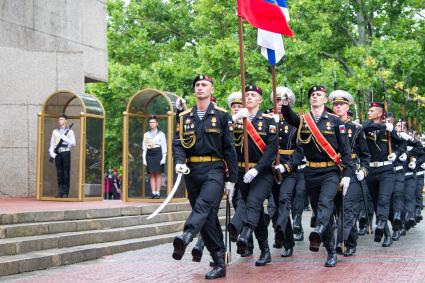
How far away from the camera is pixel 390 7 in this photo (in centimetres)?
3772

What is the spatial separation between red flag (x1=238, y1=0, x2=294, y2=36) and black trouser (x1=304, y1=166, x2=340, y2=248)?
2012mm

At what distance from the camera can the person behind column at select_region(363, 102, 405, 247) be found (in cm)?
1459

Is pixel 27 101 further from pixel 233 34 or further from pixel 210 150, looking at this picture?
pixel 233 34

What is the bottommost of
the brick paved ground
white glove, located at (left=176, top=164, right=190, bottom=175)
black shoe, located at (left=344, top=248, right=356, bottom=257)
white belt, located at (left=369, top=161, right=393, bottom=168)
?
the brick paved ground

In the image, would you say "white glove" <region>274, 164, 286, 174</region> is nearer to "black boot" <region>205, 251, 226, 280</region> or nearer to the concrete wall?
"black boot" <region>205, 251, 226, 280</region>

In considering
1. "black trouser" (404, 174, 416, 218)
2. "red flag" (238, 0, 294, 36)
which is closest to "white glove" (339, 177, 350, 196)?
"red flag" (238, 0, 294, 36)

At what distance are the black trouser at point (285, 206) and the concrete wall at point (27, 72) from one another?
822 centimetres

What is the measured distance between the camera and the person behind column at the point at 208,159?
10.3m

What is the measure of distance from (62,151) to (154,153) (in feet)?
6.28

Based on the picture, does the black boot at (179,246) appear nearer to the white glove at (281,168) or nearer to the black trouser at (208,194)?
the black trouser at (208,194)

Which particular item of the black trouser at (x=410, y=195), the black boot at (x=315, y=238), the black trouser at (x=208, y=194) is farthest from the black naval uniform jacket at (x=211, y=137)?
the black trouser at (x=410, y=195)

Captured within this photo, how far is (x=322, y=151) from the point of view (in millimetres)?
11953

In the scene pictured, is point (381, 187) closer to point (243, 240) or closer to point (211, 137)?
point (243, 240)

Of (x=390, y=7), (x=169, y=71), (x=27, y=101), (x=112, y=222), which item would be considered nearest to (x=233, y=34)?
(x=169, y=71)
